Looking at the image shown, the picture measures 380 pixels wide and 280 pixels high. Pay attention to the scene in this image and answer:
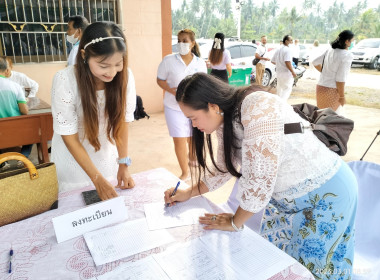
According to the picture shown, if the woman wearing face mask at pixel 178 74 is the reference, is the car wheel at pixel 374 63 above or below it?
below

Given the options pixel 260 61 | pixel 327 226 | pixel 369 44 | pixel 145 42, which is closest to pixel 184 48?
pixel 327 226

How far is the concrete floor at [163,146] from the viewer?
3.27 metres

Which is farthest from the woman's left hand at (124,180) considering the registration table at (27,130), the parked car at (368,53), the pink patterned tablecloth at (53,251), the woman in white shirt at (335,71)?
the parked car at (368,53)

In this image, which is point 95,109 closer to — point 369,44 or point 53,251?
point 53,251

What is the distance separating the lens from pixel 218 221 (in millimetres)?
1023

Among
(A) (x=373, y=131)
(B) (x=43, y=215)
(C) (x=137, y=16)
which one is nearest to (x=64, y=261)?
(B) (x=43, y=215)

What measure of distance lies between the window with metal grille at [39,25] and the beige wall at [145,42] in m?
0.25

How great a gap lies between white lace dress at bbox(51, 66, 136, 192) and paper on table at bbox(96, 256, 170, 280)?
0.66 meters

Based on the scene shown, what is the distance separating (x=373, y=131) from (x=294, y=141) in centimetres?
450

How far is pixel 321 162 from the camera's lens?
39.3 inches

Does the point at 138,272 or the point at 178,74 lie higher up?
the point at 178,74

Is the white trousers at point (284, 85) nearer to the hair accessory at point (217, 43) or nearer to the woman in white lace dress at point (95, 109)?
the hair accessory at point (217, 43)

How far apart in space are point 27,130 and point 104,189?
1.70 metres

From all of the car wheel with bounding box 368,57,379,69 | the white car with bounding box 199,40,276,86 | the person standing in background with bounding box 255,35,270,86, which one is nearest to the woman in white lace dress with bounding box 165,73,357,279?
the white car with bounding box 199,40,276,86
